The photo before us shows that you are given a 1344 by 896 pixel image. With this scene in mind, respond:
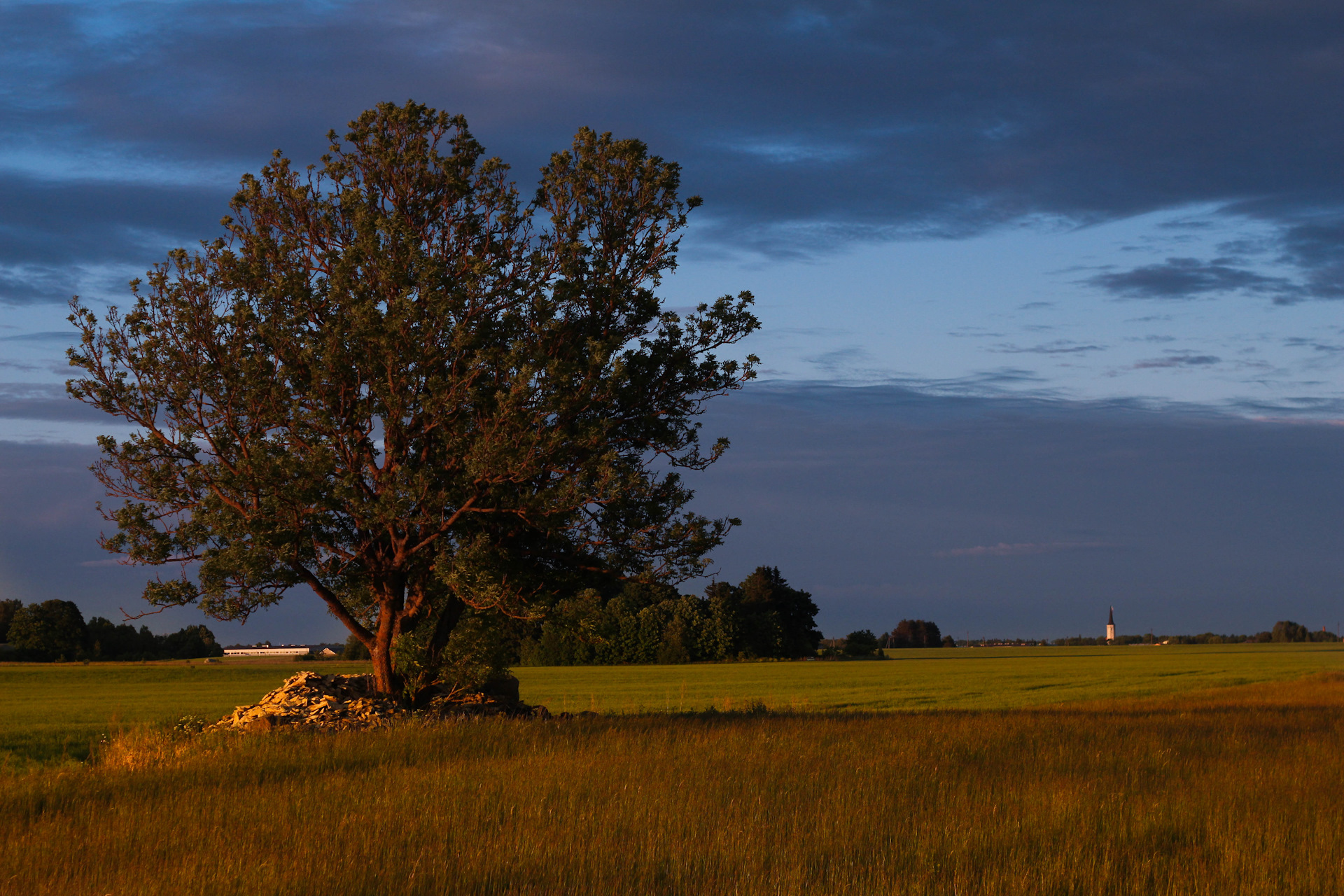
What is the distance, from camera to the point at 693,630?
392 feet

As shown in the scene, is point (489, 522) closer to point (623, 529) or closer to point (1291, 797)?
point (623, 529)

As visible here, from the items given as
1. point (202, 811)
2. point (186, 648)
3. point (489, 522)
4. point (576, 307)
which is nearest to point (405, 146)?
point (576, 307)

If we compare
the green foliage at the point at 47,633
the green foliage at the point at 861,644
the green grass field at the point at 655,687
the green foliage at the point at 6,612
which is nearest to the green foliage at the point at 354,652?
the green grass field at the point at 655,687

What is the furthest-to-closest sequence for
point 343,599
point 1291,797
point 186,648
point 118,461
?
point 186,648 < point 343,599 < point 118,461 < point 1291,797

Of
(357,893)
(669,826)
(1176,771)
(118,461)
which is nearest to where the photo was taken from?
(357,893)

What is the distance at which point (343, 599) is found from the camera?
24.3m

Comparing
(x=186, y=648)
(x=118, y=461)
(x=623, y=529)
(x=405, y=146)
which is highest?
(x=405, y=146)

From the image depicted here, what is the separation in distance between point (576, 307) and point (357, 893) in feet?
50.4

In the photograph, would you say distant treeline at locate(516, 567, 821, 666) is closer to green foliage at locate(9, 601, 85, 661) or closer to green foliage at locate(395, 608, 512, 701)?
green foliage at locate(9, 601, 85, 661)

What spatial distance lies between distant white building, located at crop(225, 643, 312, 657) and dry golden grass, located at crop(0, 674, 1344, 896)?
141 meters

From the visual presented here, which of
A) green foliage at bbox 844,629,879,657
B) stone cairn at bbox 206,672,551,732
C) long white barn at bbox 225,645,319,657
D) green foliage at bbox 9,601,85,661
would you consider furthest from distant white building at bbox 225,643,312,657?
stone cairn at bbox 206,672,551,732

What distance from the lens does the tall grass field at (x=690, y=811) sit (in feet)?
31.2

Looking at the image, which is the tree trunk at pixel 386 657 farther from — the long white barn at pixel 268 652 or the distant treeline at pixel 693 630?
the long white barn at pixel 268 652

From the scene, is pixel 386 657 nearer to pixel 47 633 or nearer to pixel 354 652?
pixel 47 633
